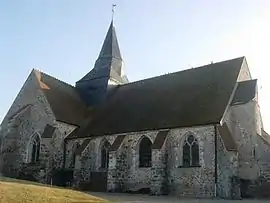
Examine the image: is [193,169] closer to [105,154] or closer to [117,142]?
[117,142]

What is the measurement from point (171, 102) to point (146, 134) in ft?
11.6

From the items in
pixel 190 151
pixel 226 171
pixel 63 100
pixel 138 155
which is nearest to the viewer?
pixel 226 171

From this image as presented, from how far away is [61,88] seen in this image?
35.2 meters

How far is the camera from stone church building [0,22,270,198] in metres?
23.6

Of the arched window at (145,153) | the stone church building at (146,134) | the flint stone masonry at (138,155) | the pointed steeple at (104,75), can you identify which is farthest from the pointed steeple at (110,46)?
the arched window at (145,153)

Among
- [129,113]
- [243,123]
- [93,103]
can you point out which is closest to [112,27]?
[93,103]

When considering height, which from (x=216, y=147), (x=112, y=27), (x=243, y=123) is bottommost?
(x=216, y=147)

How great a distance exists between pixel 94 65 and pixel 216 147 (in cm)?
2026

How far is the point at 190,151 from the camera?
2464 cm

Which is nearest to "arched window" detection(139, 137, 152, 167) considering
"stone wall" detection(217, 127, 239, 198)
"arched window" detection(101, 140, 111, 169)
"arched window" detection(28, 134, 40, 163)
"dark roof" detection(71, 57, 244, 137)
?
"dark roof" detection(71, 57, 244, 137)

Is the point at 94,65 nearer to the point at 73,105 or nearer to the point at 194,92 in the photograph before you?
the point at 73,105

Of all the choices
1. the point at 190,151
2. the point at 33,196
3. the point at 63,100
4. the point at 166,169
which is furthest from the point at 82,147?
the point at 33,196

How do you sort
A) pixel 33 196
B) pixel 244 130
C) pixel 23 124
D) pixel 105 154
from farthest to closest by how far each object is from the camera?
pixel 23 124, pixel 105 154, pixel 244 130, pixel 33 196

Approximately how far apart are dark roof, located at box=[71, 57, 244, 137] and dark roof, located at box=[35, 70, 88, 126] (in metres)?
1.37
